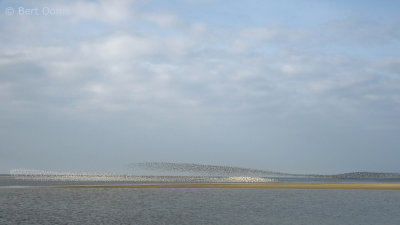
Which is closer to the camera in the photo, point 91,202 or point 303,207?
point 303,207

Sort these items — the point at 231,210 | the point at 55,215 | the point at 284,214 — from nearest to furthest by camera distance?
the point at 55,215 < the point at 284,214 < the point at 231,210

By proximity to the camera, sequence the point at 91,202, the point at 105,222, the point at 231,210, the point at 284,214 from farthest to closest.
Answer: the point at 91,202
the point at 231,210
the point at 284,214
the point at 105,222

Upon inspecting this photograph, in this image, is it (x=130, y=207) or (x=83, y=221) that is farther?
(x=130, y=207)

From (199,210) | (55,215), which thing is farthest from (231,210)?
(55,215)

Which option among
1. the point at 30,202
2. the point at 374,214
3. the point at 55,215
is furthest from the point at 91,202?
the point at 374,214

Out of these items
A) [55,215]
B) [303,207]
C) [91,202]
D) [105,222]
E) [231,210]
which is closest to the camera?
[105,222]

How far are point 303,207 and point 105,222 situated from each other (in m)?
17.6

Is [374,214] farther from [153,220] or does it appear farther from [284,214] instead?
[153,220]

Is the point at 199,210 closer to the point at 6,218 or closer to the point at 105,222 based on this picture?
the point at 105,222

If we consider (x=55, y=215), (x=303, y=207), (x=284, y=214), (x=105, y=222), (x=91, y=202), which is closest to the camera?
(x=105, y=222)

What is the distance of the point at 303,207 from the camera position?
3822cm

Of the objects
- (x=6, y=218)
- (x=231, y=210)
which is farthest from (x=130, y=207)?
(x=6, y=218)

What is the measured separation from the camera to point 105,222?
2834 cm

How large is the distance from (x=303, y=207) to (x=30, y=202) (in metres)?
23.6
